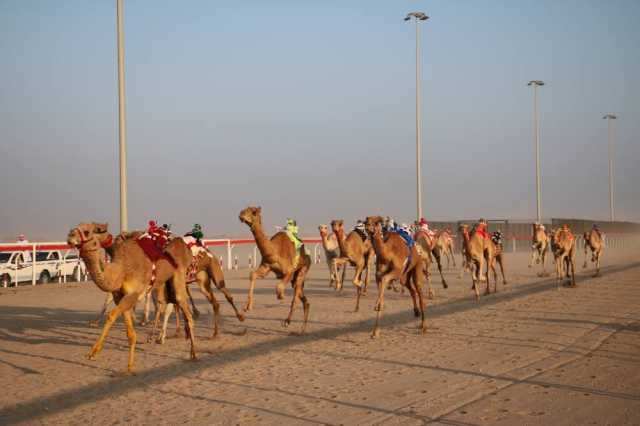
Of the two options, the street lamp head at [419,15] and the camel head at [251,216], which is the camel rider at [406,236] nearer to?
the camel head at [251,216]

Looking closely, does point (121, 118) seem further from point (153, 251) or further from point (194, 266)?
point (153, 251)

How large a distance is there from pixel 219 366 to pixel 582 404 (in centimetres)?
528

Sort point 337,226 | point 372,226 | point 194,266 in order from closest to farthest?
point 194,266
point 372,226
point 337,226

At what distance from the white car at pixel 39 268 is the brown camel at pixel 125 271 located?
17.2 meters

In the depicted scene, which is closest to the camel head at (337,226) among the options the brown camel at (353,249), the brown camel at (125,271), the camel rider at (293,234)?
the brown camel at (353,249)

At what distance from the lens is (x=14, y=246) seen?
89.8ft

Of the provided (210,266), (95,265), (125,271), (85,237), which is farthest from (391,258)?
(85,237)

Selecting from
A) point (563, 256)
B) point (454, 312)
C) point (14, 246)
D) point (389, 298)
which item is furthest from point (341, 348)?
point (14, 246)

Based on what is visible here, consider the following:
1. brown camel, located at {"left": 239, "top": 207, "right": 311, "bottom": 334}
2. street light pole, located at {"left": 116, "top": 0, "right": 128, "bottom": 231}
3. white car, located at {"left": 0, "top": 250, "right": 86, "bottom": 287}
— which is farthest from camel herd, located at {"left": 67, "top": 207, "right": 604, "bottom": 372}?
white car, located at {"left": 0, "top": 250, "right": 86, "bottom": 287}

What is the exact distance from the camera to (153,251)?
1191 centimetres

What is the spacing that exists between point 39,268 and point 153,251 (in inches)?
745

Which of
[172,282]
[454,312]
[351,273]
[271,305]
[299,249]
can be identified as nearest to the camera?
[172,282]

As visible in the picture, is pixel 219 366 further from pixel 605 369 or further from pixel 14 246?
pixel 14 246

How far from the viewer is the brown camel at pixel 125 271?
398 inches
